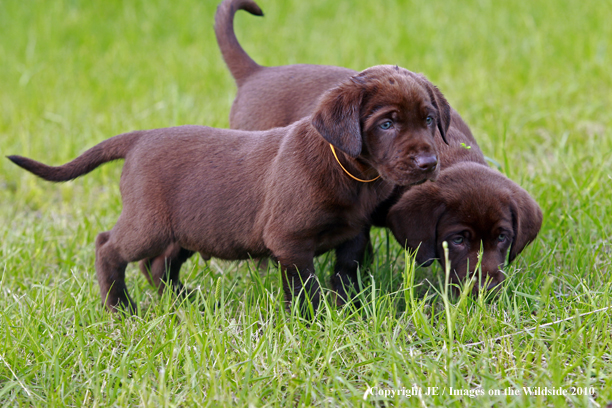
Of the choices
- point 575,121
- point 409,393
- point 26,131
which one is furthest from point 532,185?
point 26,131

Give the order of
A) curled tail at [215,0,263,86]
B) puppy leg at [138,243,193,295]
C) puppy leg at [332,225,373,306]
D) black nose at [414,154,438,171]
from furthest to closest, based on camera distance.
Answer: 1. curled tail at [215,0,263,86]
2. puppy leg at [138,243,193,295]
3. puppy leg at [332,225,373,306]
4. black nose at [414,154,438,171]

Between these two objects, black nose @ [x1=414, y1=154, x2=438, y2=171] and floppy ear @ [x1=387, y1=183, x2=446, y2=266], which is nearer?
black nose @ [x1=414, y1=154, x2=438, y2=171]

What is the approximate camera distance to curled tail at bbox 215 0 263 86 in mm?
4551

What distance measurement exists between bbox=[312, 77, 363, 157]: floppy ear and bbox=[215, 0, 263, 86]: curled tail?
1707 millimetres

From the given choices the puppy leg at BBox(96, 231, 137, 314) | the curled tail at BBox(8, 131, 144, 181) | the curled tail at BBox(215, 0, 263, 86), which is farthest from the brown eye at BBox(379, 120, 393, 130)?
the curled tail at BBox(215, 0, 263, 86)

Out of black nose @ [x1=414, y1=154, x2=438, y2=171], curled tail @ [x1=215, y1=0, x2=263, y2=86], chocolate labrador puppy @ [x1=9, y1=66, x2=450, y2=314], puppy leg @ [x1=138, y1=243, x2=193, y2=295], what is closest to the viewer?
black nose @ [x1=414, y1=154, x2=438, y2=171]

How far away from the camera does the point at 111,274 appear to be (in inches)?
147

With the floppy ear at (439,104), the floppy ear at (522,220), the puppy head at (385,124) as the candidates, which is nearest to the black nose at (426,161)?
the puppy head at (385,124)

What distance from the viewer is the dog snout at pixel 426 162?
2836 mm

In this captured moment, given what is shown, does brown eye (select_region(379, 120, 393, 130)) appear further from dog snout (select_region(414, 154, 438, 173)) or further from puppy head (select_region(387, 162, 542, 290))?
puppy head (select_region(387, 162, 542, 290))

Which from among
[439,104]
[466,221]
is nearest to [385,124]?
[439,104]

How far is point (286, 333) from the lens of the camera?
9.51 feet

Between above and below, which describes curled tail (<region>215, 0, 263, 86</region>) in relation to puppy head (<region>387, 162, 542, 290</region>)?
above

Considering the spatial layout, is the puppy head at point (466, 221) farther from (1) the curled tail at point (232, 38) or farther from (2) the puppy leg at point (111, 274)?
(1) the curled tail at point (232, 38)
